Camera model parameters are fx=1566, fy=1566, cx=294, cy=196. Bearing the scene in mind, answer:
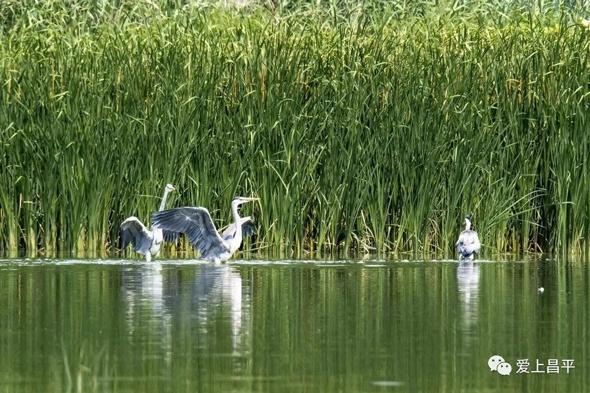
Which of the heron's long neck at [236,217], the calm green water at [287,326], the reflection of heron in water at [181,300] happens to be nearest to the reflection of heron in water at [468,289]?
the calm green water at [287,326]

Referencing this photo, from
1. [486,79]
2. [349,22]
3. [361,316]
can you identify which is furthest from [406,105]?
[361,316]

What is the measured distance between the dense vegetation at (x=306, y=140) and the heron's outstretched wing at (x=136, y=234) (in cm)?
75

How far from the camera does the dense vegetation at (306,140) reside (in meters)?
14.2

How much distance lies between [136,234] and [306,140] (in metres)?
1.94

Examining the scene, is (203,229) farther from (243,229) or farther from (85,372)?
(85,372)

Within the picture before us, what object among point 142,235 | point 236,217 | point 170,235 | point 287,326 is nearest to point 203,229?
point 236,217

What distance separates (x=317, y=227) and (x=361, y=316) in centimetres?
512

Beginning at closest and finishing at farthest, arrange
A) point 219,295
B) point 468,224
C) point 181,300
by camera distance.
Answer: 1. point 181,300
2. point 219,295
3. point 468,224

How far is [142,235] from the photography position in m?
13.4

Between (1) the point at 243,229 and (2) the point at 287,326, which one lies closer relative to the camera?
(2) the point at 287,326

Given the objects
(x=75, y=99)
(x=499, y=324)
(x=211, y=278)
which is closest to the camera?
(x=499, y=324)

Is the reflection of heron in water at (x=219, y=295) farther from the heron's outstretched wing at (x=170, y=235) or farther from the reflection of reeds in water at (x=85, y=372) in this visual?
the heron's outstretched wing at (x=170, y=235)

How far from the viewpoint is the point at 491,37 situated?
15.1 meters

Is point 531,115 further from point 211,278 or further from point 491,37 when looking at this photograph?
point 211,278
